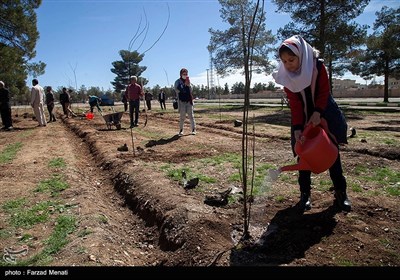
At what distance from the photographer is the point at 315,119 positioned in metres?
2.75

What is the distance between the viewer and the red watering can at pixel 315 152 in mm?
2523

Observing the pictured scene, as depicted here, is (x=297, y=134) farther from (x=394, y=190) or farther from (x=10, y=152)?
(x=10, y=152)

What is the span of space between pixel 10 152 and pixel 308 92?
7.04 metres

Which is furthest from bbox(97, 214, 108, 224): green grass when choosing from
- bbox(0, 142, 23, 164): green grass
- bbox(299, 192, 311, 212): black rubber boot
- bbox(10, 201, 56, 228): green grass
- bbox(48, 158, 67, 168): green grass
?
bbox(0, 142, 23, 164): green grass

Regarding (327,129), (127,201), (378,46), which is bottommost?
(127,201)

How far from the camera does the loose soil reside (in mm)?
2514

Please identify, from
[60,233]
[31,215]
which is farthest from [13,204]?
[60,233]

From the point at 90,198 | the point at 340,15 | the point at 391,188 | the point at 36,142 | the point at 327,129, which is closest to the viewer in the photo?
the point at 327,129

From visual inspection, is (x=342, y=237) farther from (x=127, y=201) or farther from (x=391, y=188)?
(x=127, y=201)

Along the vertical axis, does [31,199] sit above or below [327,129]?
below

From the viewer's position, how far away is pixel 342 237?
8.60ft

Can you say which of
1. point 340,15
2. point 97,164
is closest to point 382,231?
point 97,164

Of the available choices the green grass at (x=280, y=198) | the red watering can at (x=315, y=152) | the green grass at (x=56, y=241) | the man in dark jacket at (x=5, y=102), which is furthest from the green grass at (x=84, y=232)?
the man in dark jacket at (x=5, y=102)

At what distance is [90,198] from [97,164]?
238 cm
